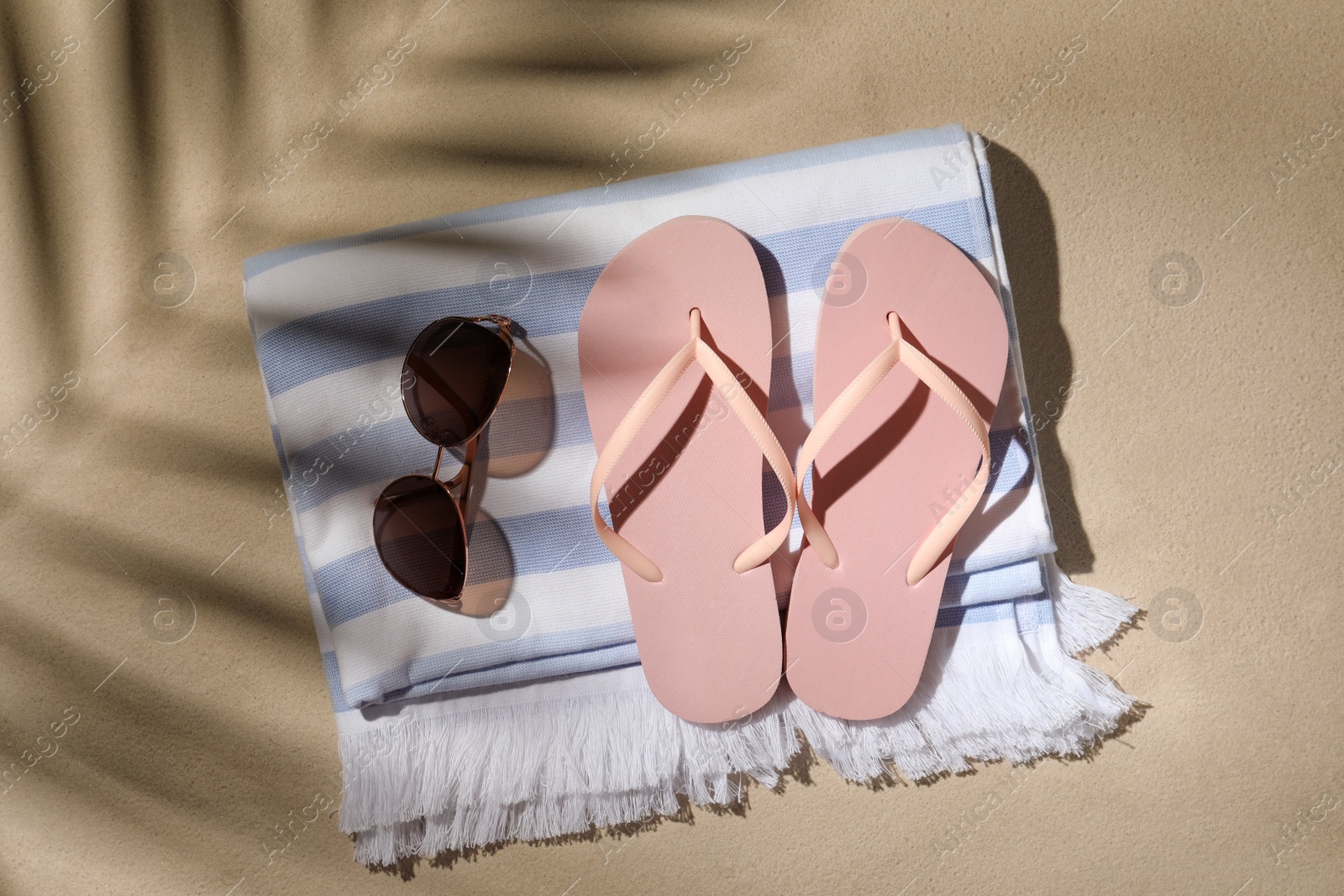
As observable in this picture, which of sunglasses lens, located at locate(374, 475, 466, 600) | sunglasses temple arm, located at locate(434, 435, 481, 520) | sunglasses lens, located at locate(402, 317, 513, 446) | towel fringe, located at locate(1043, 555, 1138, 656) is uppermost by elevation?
sunglasses lens, located at locate(402, 317, 513, 446)

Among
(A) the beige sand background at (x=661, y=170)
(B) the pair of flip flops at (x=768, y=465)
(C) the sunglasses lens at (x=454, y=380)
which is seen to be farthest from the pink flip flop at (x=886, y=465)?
(C) the sunglasses lens at (x=454, y=380)

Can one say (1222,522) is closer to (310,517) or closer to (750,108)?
(750,108)

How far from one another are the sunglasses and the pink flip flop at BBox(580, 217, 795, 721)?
8 centimetres

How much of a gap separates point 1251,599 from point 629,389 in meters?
0.61

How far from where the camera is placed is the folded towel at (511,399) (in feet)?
2.15

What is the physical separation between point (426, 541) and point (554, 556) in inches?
4.4

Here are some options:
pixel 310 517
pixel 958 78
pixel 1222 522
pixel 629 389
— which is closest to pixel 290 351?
pixel 310 517

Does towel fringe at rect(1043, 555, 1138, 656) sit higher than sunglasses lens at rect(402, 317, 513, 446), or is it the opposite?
sunglasses lens at rect(402, 317, 513, 446)

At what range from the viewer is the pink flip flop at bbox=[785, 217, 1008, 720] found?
632 mm

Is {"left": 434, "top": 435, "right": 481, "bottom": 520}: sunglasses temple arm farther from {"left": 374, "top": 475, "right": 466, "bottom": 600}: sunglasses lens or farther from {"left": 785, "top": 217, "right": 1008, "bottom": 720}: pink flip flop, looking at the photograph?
{"left": 785, "top": 217, "right": 1008, "bottom": 720}: pink flip flop

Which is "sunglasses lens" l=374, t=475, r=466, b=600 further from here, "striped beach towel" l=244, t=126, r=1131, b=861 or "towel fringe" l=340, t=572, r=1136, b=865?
"towel fringe" l=340, t=572, r=1136, b=865

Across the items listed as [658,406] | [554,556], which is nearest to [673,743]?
[554,556]

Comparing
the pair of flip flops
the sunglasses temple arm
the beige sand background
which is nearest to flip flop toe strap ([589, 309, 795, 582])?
the pair of flip flops

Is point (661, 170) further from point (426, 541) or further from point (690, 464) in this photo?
point (426, 541)
